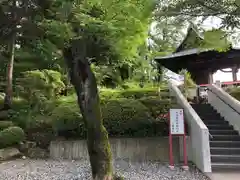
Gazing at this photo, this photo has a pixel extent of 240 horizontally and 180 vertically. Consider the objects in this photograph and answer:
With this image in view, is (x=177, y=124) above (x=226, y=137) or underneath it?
above

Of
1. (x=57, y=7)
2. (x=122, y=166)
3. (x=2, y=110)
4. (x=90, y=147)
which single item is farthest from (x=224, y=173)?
(x=2, y=110)

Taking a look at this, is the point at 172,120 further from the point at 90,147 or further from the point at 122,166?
the point at 90,147

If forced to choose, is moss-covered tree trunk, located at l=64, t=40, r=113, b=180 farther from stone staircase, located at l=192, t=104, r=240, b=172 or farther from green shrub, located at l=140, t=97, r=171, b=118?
green shrub, located at l=140, t=97, r=171, b=118

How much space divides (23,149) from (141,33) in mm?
5811

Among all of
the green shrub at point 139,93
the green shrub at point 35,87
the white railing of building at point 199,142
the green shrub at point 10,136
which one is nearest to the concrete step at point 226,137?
the white railing of building at point 199,142

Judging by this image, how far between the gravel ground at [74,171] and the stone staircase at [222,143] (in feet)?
2.90

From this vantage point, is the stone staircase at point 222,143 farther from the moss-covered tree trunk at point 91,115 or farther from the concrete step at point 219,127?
the moss-covered tree trunk at point 91,115

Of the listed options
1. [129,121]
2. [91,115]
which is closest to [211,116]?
[129,121]

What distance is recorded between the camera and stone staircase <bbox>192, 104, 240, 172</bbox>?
7.29 metres

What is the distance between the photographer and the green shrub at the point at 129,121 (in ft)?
28.0

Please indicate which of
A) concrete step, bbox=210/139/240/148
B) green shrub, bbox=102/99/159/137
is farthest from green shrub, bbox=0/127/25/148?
concrete step, bbox=210/139/240/148

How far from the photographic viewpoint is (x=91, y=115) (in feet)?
17.2

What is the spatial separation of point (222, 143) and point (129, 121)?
9.53 feet

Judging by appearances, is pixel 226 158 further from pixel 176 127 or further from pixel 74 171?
pixel 74 171
